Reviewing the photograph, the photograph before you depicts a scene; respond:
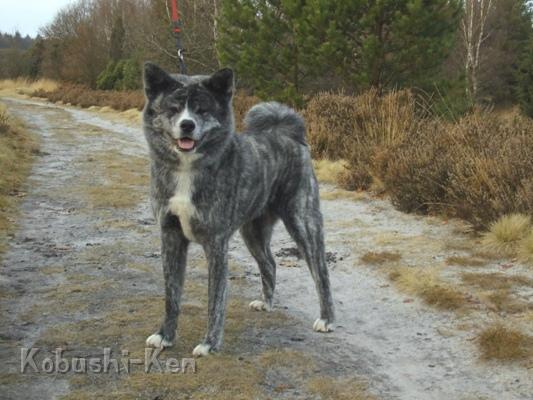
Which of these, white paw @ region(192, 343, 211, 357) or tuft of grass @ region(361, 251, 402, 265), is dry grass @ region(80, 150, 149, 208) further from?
white paw @ region(192, 343, 211, 357)

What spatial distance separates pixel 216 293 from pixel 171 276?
31 centimetres

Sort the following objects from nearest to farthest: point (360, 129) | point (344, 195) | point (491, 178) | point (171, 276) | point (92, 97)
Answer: point (171, 276)
point (491, 178)
point (344, 195)
point (360, 129)
point (92, 97)

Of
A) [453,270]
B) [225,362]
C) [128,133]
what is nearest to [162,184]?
[225,362]

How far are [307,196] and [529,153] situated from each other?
3344mm

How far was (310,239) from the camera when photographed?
426 cm

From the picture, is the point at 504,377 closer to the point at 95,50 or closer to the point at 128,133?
the point at 128,133

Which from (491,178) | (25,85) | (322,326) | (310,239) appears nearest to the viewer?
(322,326)

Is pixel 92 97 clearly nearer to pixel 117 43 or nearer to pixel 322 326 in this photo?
pixel 117 43

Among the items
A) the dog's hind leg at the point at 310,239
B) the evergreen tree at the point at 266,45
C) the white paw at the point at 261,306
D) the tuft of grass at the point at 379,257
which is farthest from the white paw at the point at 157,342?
the evergreen tree at the point at 266,45

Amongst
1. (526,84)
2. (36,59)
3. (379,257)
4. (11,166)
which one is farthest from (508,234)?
(36,59)

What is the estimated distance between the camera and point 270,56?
47.6 ft

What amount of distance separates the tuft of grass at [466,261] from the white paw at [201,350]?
263 centimetres

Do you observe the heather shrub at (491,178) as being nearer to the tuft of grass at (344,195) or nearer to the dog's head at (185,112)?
the tuft of grass at (344,195)

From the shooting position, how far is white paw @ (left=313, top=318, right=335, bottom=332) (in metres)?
4.13
